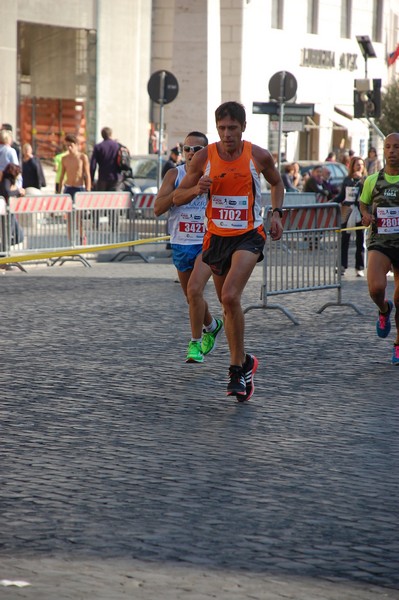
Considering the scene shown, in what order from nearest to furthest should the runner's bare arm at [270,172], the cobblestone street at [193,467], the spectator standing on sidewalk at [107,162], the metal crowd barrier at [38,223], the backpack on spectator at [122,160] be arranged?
the cobblestone street at [193,467] < the runner's bare arm at [270,172] < the metal crowd barrier at [38,223] < the backpack on spectator at [122,160] < the spectator standing on sidewalk at [107,162]

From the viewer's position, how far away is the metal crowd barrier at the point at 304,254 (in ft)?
45.6

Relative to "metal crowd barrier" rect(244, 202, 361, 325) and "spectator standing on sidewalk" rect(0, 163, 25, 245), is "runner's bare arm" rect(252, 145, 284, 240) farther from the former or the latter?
"spectator standing on sidewalk" rect(0, 163, 25, 245)

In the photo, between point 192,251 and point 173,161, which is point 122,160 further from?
point 192,251

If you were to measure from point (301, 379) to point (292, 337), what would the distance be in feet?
8.14

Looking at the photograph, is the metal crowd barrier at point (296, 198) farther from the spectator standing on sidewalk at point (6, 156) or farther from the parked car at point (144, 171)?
the spectator standing on sidewalk at point (6, 156)

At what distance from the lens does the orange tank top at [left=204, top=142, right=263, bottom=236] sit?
907 cm

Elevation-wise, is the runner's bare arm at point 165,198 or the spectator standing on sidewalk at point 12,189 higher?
the runner's bare arm at point 165,198

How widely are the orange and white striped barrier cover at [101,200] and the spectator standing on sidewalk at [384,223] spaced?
33.6 feet

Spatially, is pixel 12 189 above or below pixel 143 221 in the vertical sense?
above

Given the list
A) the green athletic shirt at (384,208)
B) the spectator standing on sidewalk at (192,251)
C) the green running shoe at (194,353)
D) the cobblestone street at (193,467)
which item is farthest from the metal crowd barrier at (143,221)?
the green running shoe at (194,353)

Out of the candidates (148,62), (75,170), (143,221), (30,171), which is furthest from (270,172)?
(148,62)

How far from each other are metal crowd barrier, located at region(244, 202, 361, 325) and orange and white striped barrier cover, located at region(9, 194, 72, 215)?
5940 mm

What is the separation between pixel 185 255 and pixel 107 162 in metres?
14.2

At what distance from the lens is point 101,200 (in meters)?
21.4
